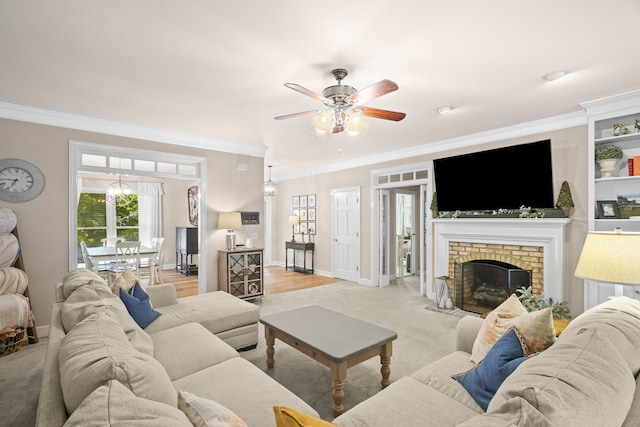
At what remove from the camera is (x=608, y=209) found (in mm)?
3436

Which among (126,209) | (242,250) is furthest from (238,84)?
(126,209)

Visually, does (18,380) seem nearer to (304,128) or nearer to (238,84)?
(238,84)

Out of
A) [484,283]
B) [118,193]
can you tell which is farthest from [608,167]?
[118,193]

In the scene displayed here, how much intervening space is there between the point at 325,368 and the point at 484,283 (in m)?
3.02

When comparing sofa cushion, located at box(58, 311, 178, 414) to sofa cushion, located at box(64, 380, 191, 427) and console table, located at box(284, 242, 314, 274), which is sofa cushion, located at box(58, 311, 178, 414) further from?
console table, located at box(284, 242, 314, 274)

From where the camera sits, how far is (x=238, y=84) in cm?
288

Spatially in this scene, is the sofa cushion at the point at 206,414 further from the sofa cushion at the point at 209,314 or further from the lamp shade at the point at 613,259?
the lamp shade at the point at 613,259

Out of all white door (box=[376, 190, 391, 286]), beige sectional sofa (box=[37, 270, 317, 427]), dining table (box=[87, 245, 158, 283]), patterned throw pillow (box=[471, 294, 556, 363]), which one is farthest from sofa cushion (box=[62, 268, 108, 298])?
white door (box=[376, 190, 391, 286])

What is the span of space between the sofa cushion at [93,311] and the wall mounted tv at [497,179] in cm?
423

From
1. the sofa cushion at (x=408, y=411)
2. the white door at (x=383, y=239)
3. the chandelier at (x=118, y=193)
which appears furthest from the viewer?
the chandelier at (x=118, y=193)

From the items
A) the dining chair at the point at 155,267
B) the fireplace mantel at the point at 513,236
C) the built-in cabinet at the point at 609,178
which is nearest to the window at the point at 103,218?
the dining chair at the point at 155,267

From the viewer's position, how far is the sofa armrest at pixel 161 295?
3.15 metres

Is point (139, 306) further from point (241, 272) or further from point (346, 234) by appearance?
point (346, 234)

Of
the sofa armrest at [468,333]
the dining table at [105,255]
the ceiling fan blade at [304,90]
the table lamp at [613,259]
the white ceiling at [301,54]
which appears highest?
the white ceiling at [301,54]
